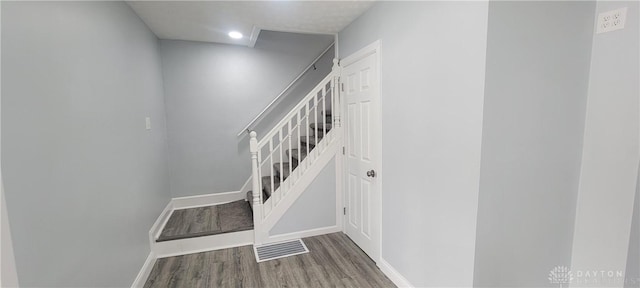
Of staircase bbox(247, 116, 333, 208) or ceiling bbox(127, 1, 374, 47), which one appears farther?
staircase bbox(247, 116, 333, 208)

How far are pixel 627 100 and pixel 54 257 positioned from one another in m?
2.88

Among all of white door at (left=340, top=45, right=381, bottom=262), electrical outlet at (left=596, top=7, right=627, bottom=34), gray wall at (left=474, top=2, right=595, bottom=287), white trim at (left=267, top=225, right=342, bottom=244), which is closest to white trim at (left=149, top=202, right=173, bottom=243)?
white trim at (left=267, top=225, right=342, bottom=244)

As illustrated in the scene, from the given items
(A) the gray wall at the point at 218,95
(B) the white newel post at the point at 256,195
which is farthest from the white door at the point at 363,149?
(A) the gray wall at the point at 218,95

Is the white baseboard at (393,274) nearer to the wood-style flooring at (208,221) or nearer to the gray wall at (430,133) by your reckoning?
the gray wall at (430,133)

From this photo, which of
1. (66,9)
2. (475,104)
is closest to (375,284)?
(475,104)

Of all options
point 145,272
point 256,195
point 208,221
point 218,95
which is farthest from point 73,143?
point 218,95

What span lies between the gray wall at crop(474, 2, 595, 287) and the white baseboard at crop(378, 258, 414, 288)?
671mm

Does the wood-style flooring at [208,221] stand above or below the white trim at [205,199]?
below

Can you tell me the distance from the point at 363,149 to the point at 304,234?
3.86 ft

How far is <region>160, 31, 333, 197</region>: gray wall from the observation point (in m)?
3.44

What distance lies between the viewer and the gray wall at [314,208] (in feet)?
9.50

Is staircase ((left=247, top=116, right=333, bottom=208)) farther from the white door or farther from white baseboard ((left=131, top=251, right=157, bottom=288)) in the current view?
white baseboard ((left=131, top=251, right=157, bottom=288))

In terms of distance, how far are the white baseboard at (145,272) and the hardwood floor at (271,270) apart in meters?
0.04

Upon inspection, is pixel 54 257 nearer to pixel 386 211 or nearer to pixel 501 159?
pixel 386 211
